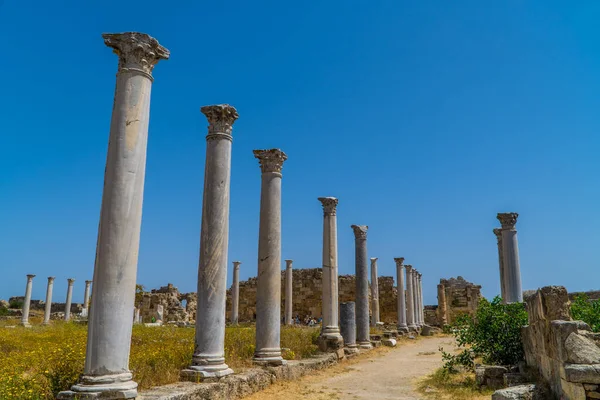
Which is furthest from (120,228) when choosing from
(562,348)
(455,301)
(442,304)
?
(455,301)

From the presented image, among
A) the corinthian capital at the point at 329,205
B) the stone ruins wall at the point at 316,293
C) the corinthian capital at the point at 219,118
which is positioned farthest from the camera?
the stone ruins wall at the point at 316,293

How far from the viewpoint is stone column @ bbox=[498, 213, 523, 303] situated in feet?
58.5

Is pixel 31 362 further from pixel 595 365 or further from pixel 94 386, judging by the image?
pixel 595 365

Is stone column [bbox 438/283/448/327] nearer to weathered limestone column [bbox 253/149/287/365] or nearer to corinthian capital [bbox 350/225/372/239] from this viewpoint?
corinthian capital [bbox 350/225/372/239]

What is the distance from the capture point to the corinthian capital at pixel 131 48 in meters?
6.86

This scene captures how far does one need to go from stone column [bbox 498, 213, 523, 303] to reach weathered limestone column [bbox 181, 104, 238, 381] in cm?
1237

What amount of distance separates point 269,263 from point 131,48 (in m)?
6.30

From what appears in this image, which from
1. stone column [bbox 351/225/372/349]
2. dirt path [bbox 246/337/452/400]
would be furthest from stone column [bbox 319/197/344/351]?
stone column [bbox 351/225/372/349]

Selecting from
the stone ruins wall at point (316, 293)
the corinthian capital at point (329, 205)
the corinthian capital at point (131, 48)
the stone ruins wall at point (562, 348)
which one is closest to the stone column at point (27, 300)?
Answer: the stone ruins wall at point (316, 293)

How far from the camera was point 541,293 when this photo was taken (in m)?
8.27

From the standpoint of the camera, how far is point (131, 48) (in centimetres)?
686

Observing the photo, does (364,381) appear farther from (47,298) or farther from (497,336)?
(47,298)

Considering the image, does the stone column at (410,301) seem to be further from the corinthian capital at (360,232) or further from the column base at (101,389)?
the column base at (101,389)

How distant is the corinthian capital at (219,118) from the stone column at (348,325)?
10037mm
